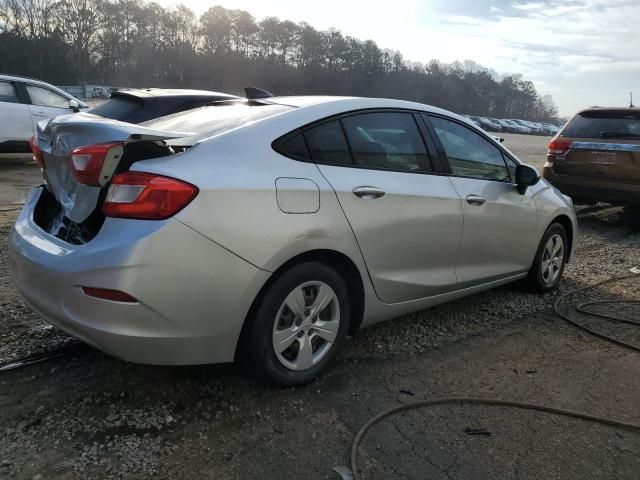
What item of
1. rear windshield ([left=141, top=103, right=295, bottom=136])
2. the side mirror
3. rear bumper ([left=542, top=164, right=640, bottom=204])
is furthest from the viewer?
rear bumper ([left=542, top=164, right=640, bottom=204])

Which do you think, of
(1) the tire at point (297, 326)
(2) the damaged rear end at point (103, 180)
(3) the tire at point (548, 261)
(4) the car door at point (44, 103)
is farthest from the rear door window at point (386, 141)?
(4) the car door at point (44, 103)

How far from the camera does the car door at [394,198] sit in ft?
10.1

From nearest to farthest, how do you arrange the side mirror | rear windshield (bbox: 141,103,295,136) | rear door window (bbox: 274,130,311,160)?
rear door window (bbox: 274,130,311,160) → rear windshield (bbox: 141,103,295,136) → the side mirror

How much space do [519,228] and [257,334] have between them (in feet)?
8.25

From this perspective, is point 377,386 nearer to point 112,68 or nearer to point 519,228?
point 519,228

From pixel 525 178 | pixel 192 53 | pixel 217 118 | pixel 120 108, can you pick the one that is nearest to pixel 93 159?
pixel 217 118

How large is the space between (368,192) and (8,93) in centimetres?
994

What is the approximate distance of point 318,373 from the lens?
310 cm

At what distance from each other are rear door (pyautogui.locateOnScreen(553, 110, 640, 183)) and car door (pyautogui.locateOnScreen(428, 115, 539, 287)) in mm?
3806

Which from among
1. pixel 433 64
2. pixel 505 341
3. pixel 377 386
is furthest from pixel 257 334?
pixel 433 64

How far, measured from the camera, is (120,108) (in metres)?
5.67

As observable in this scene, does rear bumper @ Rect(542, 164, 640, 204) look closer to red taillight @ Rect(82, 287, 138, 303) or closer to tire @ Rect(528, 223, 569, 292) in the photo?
tire @ Rect(528, 223, 569, 292)

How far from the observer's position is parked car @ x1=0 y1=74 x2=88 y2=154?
10.3 m

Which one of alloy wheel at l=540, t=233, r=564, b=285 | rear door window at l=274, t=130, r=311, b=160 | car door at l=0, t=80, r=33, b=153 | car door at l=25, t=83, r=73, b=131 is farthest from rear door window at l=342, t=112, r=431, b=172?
car door at l=0, t=80, r=33, b=153
